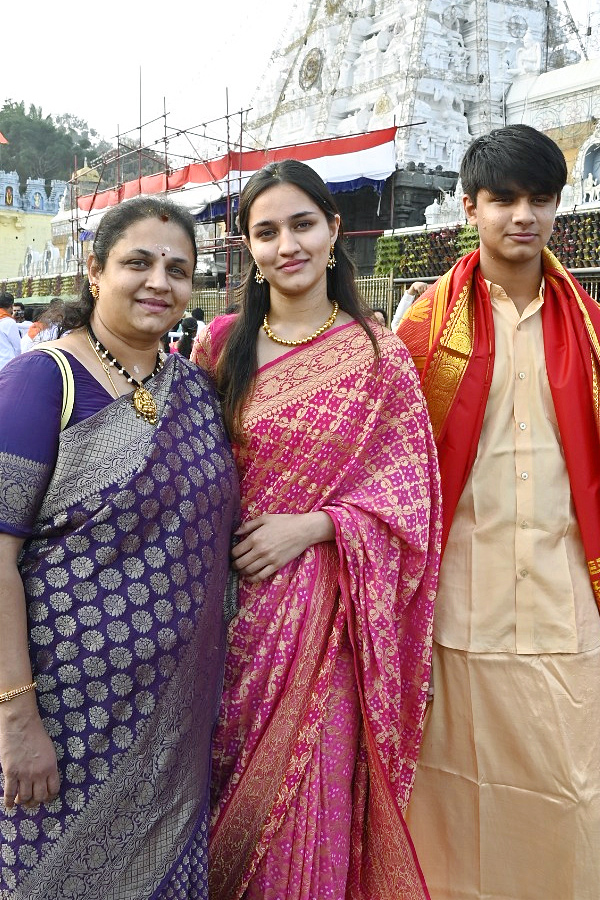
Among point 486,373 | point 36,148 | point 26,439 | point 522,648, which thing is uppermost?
point 36,148

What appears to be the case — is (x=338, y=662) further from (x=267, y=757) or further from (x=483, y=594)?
(x=483, y=594)

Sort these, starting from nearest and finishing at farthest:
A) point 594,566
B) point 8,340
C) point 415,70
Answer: point 594,566, point 8,340, point 415,70

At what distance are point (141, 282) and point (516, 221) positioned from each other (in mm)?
1025

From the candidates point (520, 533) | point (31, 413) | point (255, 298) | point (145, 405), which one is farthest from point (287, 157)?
point (31, 413)

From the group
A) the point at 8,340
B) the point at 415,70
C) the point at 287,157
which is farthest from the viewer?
the point at 415,70

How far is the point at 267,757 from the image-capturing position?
2020 millimetres

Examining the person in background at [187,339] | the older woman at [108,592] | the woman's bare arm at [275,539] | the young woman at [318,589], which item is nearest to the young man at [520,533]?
the young woman at [318,589]

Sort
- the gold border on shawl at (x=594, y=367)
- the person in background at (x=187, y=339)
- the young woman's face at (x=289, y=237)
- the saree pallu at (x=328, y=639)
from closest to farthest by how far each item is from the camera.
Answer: the saree pallu at (x=328, y=639), the young woman's face at (x=289, y=237), the gold border on shawl at (x=594, y=367), the person in background at (x=187, y=339)

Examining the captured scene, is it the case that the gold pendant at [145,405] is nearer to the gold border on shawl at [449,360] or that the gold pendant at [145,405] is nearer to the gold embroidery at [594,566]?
the gold border on shawl at [449,360]

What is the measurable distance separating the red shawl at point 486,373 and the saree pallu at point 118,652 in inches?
30.6

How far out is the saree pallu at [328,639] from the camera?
202 centimetres

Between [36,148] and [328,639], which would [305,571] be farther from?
[36,148]

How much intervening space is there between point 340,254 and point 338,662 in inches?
45.0

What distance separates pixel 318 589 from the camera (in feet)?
6.86
